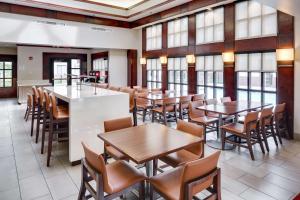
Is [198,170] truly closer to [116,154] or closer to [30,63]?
[116,154]

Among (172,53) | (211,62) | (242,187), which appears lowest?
(242,187)

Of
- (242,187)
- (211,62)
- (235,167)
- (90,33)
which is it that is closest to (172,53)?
(211,62)

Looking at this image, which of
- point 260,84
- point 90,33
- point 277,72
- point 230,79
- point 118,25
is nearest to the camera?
point 277,72

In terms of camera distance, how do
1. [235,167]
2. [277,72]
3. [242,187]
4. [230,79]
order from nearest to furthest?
[242,187]
[235,167]
[277,72]
[230,79]

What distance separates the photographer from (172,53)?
26.5 ft

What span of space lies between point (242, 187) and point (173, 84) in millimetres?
A: 5714

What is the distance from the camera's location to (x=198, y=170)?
1.72 m

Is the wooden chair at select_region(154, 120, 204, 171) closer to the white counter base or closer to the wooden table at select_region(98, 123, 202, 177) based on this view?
the wooden table at select_region(98, 123, 202, 177)

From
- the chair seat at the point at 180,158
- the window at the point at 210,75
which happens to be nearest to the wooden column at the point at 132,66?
the window at the point at 210,75

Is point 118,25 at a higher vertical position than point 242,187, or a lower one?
higher

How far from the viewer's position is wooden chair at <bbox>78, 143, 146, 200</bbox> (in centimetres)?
184

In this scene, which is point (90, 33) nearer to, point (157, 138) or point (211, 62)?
point (211, 62)

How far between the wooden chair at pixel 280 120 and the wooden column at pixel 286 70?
10 centimetres

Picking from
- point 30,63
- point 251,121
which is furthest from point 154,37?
point 30,63
